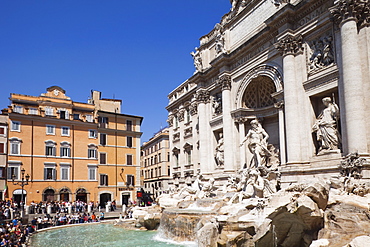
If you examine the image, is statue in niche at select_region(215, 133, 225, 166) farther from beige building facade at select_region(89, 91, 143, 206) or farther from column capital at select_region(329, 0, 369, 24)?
beige building facade at select_region(89, 91, 143, 206)

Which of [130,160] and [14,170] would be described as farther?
[130,160]

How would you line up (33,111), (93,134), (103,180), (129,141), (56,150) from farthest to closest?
1. (129,141)
2. (93,134)
3. (103,180)
4. (56,150)
5. (33,111)

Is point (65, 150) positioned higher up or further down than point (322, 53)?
further down

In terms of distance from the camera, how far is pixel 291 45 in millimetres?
19750

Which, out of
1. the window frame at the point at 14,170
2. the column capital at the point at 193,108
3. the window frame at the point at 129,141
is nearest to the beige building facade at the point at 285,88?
the column capital at the point at 193,108

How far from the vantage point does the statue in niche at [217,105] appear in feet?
92.0

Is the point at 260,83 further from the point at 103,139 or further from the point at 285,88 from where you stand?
the point at 103,139

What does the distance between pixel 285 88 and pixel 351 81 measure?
14.4ft

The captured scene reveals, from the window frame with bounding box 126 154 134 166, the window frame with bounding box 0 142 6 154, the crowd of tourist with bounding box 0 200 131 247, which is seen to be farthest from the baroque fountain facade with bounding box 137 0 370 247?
the window frame with bounding box 0 142 6 154

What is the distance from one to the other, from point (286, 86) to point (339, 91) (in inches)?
133

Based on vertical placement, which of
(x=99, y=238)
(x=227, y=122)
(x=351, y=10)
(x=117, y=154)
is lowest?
(x=99, y=238)

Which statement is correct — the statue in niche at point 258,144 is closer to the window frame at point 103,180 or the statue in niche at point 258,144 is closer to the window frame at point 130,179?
the window frame at point 103,180

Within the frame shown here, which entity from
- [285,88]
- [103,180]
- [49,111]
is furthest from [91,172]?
[285,88]

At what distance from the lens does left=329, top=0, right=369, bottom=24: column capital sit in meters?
16.1
